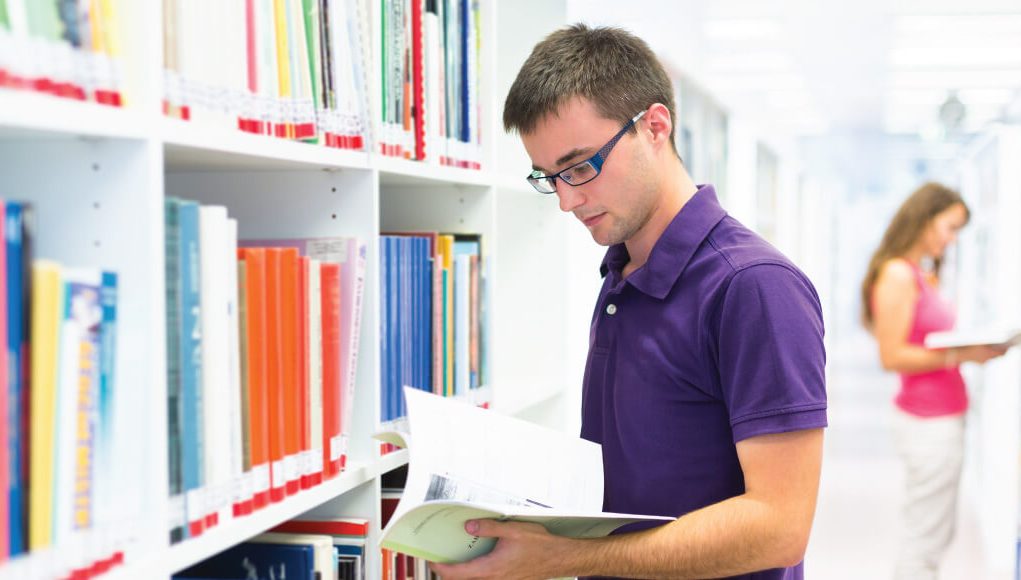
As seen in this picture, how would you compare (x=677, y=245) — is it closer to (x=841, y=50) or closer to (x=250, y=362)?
(x=250, y=362)

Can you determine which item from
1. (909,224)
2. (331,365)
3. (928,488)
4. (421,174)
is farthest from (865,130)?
(331,365)

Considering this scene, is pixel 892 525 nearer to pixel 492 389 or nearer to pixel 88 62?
pixel 492 389

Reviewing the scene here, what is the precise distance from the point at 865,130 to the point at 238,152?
40.2ft

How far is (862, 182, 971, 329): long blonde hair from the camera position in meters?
3.50

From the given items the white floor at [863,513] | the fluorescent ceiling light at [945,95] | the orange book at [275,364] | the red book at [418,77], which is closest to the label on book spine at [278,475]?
the orange book at [275,364]

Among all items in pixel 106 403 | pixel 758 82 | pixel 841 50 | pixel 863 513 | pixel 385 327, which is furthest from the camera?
pixel 758 82

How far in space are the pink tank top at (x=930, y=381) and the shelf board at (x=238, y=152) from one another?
8.53 ft

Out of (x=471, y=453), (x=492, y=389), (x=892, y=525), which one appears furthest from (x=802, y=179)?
(x=471, y=453)

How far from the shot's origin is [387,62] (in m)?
1.39

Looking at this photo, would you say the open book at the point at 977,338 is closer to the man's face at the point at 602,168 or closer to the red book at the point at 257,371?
the man's face at the point at 602,168

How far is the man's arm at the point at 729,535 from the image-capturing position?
45.9 inches

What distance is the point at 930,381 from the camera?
3.26 meters

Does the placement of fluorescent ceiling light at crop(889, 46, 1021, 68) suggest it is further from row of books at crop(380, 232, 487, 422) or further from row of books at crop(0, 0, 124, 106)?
row of books at crop(0, 0, 124, 106)

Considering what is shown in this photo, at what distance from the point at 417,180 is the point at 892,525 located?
13.9 ft
